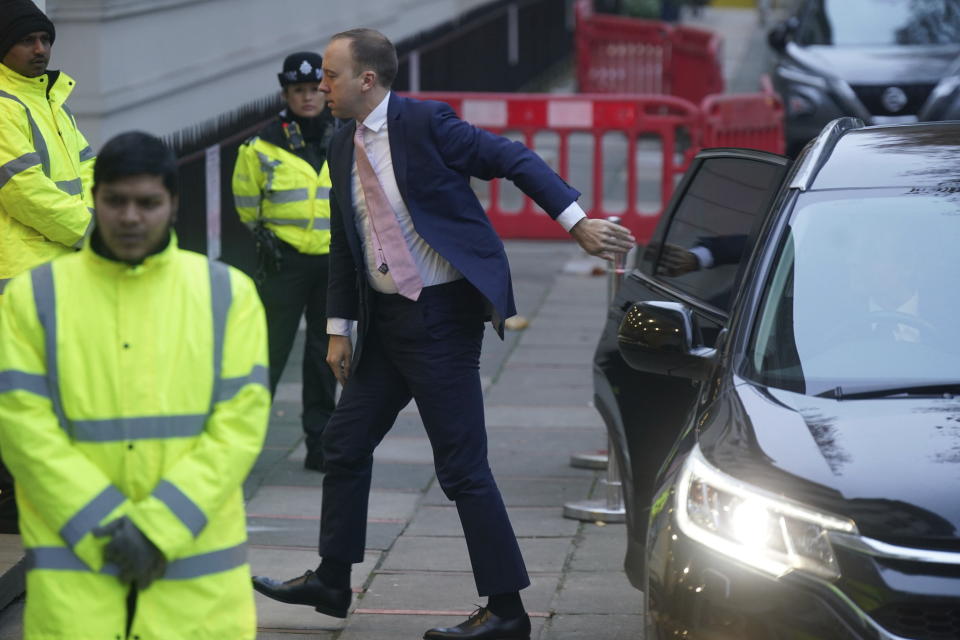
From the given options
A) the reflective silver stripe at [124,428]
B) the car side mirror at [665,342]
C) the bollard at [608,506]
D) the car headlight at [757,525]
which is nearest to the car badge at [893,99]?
the bollard at [608,506]

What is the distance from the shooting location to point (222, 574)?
11.9 feet

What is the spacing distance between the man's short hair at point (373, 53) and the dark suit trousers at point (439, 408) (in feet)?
2.21

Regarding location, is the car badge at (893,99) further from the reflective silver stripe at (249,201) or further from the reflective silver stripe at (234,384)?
the reflective silver stripe at (234,384)

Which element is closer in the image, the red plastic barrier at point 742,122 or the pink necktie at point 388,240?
the pink necktie at point 388,240

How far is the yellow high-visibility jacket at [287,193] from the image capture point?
24.4ft

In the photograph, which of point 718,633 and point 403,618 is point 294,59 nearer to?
point 403,618

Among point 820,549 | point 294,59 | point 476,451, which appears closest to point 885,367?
point 820,549

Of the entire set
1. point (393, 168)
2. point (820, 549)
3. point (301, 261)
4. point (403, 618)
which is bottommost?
point (403, 618)

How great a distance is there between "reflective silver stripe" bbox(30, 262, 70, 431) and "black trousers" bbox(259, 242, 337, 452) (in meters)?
3.92

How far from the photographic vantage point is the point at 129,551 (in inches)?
136

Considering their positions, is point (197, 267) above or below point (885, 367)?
above

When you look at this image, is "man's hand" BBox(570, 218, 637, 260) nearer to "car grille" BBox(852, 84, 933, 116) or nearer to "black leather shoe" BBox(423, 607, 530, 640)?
"black leather shoe" BBox(423, 607, 530, 640)

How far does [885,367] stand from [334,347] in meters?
1.84

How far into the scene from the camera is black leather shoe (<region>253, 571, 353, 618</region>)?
5.49 meters
